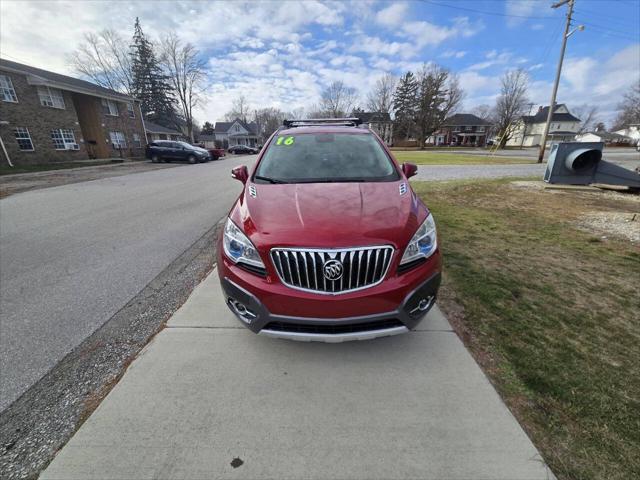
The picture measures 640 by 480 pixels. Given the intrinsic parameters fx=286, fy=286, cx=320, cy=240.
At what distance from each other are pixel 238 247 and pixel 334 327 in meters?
0.89

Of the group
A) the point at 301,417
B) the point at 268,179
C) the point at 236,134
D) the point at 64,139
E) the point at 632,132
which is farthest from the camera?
the point at 236,134

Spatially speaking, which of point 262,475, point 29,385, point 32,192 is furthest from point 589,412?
point 32,192

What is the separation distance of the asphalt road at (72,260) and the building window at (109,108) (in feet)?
74.7

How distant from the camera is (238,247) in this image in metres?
2.09

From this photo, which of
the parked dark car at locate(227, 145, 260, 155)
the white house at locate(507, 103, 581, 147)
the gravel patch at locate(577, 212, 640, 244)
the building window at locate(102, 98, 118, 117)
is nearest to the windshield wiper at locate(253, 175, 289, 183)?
the gravel patch at locate(577, 212, 640, 244)

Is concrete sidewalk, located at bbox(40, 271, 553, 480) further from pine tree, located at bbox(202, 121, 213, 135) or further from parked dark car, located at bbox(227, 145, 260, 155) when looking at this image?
pine tree, located at bbox(202, 121, 213, 135)

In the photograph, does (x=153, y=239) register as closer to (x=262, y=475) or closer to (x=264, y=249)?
(x=264, y=249)

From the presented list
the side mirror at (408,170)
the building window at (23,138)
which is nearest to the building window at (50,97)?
the building window at (23,138)

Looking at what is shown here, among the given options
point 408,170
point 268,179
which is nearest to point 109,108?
point 268,179

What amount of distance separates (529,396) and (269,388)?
173cm

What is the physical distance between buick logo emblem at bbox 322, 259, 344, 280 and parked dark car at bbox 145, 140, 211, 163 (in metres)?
26.4

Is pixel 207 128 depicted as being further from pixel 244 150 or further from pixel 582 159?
pixel 582 159

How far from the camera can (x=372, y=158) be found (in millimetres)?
3068

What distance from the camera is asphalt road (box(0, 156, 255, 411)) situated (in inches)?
99.6
